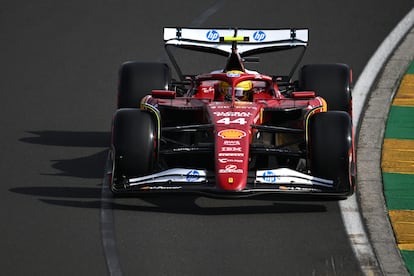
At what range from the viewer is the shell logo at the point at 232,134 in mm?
12156

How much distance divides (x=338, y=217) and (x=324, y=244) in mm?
842

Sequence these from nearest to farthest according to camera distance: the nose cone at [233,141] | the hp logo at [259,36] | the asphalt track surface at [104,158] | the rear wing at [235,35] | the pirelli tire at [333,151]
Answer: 1. the asphalt track surface at [104,158]
2. the nose cone at [233,141]
3. the pirelli tire at [333,151]
4. the rear wing at [235,35]
5. the hp logo at [259,36]

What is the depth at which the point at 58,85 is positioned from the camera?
16891 millimetres

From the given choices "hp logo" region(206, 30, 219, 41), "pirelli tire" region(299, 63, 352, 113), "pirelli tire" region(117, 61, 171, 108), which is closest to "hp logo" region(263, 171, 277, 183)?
"pirelli tire" region(299, 63, 352, 113)

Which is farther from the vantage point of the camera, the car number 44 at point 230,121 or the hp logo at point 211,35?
the hp logo at point 211,35

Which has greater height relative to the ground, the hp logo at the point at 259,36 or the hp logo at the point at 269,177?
the hp logo at the point at 259,36

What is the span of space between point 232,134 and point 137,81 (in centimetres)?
242

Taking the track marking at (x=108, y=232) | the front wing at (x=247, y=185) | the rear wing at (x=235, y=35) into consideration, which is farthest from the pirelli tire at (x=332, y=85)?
the track marking at (x=108, y=232)

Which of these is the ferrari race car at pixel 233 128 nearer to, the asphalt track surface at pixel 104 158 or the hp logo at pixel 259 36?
the hp logo at pixel 259 36

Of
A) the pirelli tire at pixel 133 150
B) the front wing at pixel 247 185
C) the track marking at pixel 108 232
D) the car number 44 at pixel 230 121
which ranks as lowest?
the track marking at pixel 108 232

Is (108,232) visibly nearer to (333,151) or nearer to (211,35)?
(333,151)

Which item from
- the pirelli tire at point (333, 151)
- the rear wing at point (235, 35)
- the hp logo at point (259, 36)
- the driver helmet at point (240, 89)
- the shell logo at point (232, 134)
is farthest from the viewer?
the hp logo at point (259, 36)

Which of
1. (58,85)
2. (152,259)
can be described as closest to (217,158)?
(152,259)

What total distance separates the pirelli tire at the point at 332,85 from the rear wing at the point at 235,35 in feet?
1.46
